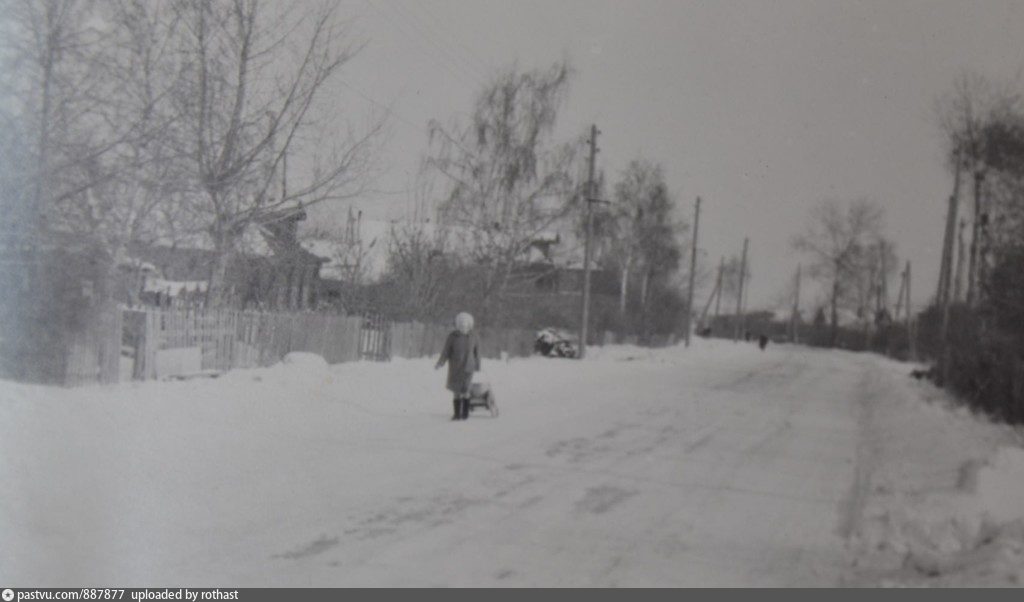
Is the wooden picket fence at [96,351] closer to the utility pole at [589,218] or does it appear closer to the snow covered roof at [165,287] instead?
the snow covered roof at [165,287]

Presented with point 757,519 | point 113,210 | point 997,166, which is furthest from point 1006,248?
point 113,210

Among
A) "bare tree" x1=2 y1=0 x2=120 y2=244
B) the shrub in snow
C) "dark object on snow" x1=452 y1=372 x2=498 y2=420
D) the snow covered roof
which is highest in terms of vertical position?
"bare tree" x1=2 y1=0 x2=120 y2=244

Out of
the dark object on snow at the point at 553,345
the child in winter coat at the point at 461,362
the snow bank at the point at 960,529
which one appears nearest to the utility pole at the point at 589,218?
the dark object on snow at the point at 553,345

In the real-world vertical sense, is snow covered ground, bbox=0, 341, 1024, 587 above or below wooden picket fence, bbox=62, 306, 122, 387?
below

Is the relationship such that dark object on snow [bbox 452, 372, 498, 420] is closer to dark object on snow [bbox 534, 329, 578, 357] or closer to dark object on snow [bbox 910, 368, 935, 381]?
dark object on snow [bbox 910, 368, 935, 381]

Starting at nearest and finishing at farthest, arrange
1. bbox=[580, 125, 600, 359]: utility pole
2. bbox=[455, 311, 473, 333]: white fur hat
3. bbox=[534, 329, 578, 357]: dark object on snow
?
bbox=[455, 311, 473, 333]: white fur hat → bbox=[580, 125, 600, 359]: utility pole → bbox=[534, 329, 578, 357]: dark object on snow

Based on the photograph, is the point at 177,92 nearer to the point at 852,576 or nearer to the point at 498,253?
the point at 852,576

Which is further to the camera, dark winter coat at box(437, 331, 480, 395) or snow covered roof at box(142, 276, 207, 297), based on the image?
snow covered roof at box(142, 276, 207, 297)

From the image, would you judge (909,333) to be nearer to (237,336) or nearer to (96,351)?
(237,336)

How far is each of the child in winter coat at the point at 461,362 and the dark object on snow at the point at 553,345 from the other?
29.7 m

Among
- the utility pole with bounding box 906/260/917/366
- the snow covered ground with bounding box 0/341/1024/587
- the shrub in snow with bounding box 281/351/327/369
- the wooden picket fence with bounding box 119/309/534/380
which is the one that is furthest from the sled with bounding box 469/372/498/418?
the utility pole with bounding box 906/260/917/366

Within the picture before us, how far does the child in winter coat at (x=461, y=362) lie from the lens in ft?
49.5

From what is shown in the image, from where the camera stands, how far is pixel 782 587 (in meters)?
6.36

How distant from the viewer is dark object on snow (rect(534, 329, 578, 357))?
45.8 m
